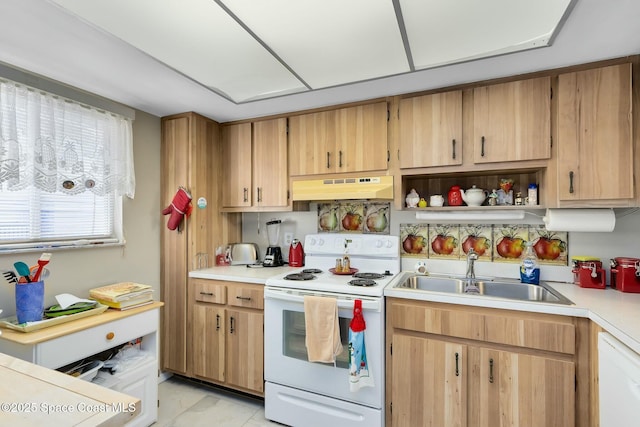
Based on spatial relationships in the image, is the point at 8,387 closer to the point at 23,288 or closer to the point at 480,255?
Answer: the point at 23,288

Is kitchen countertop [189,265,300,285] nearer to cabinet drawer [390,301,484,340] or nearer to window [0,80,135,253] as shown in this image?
window [0,80,135,253]

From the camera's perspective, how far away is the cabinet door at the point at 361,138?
2234 mm

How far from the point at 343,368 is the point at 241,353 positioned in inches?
32.5

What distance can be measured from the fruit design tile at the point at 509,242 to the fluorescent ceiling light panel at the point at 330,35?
1302 millimetres

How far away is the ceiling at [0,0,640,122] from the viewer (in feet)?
4.08

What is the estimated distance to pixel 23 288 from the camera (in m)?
1.64

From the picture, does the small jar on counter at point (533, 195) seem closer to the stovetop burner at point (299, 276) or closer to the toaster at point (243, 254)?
the stovetop burner at point (299, 276)

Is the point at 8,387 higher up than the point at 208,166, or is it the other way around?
the point at 208,166

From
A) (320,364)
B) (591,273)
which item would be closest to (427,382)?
(320,364)

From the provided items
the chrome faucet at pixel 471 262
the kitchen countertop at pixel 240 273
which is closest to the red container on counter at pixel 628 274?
the chrome faucet at pixel 471 262

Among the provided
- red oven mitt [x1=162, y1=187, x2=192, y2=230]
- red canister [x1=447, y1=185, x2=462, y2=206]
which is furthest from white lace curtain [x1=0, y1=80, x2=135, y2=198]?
red canister [x1=447, y1=185, x2=462, y2=206]

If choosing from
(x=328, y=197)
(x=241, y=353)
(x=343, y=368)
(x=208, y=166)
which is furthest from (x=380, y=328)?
(x=208, y=166)

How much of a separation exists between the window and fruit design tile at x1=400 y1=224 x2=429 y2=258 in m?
2.10

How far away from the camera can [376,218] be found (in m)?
2.54
